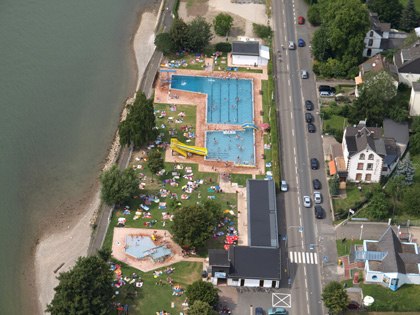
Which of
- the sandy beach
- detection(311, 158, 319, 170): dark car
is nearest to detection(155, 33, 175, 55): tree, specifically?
the sandy beach

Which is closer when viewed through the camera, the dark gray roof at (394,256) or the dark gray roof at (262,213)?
the dark gray roof at (394,256)

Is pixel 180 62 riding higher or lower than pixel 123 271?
higher

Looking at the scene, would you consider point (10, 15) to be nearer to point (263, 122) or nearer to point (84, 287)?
point (263, 122)

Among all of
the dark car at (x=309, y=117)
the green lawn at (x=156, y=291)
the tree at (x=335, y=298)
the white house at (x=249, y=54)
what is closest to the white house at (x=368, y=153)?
the dark car at (x=309, y=117)

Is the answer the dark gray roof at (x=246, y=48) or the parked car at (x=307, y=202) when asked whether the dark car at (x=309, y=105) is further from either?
the parked car at (x=307, y=202)

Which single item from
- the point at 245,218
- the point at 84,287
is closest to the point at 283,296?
the point at 245,218
